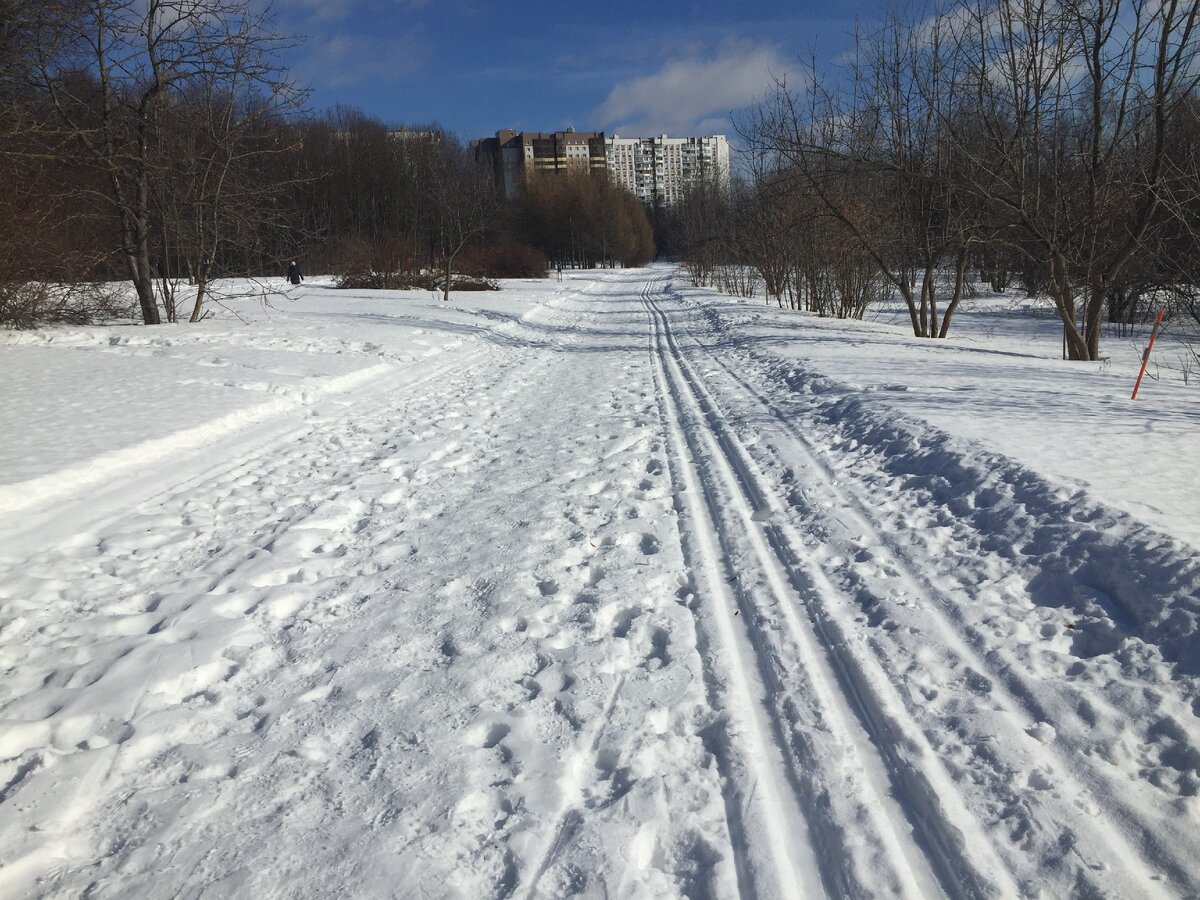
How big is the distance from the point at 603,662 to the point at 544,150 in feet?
471

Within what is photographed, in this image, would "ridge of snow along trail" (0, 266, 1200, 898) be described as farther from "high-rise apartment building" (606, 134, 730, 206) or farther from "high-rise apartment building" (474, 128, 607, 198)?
"high-rise apartment building" (606, 134, 730, 206)

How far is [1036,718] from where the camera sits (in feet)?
9.11

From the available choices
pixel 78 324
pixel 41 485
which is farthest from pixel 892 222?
pixel 78 324

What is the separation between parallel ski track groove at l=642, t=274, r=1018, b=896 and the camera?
2145 millimetres

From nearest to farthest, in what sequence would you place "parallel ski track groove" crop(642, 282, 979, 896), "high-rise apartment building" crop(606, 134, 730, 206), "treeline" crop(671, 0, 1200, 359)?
1. "parallel ski track groove" crop(642, 282, 979, 896)
2. "treeline" crop(671, 0, 1200, 359)
3. "high-rise apartment building" crop(606, 134, 730, 206)

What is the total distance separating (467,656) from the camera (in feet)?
11.0

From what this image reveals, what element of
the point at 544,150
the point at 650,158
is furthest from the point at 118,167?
the point at 650,158

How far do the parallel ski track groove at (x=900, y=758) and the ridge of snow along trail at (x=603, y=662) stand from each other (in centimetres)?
1

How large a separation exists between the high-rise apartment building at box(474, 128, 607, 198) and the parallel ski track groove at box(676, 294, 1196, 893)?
411ft

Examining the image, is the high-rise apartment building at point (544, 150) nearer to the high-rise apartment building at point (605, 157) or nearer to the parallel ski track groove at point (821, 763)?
the high-rise apartment building at point (605, 157)

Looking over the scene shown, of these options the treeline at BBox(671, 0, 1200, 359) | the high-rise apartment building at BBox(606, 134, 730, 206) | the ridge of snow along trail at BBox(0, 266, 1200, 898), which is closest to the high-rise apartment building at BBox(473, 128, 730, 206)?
the high-rise apartment building at BBox(606, 134, 730, 206)

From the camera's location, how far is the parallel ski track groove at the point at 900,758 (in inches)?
84.4

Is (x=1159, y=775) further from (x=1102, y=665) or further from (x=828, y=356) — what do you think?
(x=828, y=356)

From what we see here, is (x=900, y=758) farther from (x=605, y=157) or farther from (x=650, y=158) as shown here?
(x=650, y=158)
